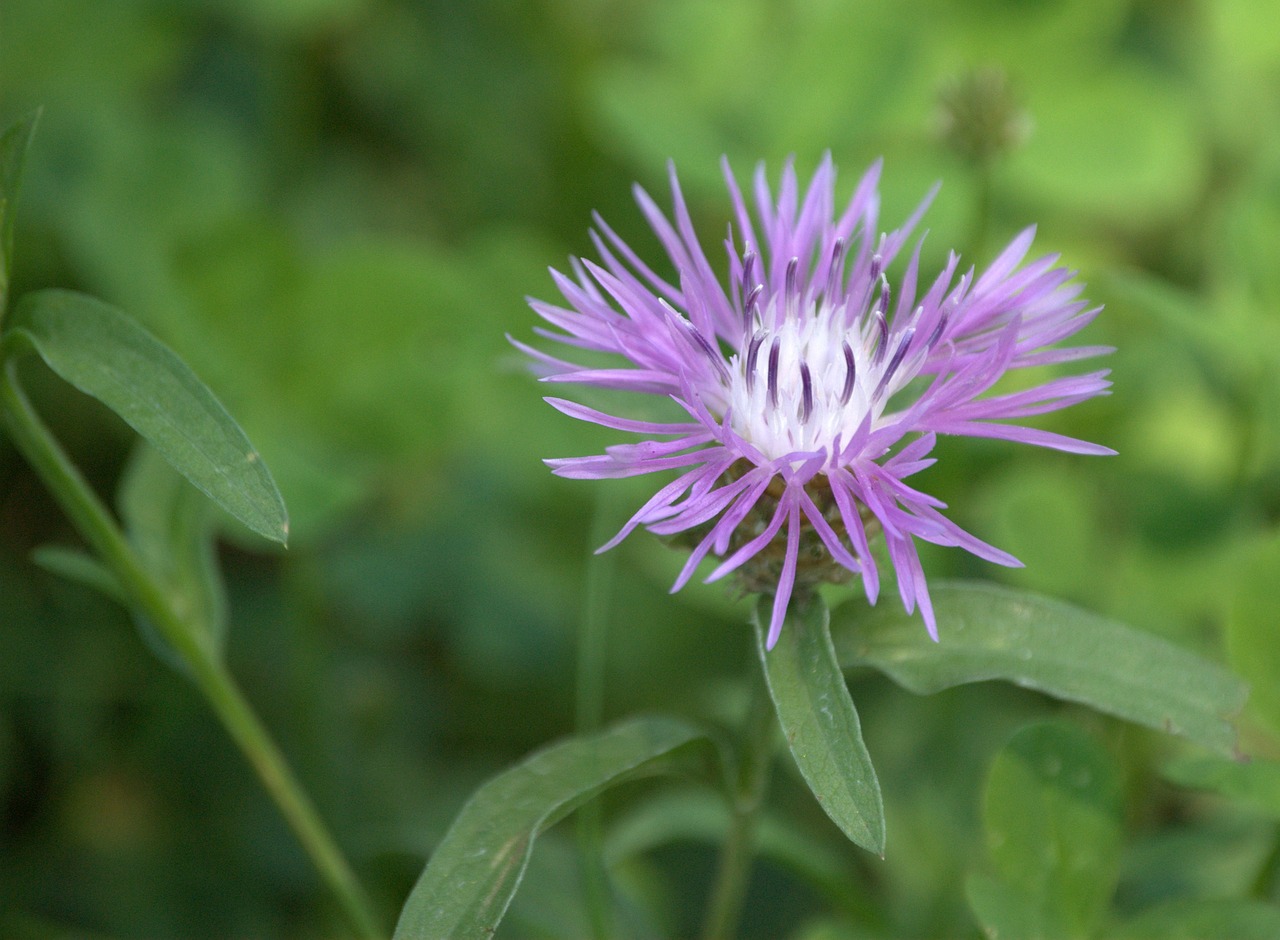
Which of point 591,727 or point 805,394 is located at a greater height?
point 805,394

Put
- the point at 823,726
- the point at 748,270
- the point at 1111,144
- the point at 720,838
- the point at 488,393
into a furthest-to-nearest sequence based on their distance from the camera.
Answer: the point at 1111,144 < the point at 488,393 < the point at 720,838 < the point at 748,270 < the point at 823,726

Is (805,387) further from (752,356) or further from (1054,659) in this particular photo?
(1054,659)

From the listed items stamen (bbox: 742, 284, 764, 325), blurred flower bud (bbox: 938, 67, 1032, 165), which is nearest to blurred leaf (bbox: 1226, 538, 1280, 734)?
stamen (bbox: 742, 284, 764, 325)

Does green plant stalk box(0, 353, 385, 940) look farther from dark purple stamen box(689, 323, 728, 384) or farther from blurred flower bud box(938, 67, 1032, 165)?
blurred flower bud box(938, 67, 1032, 165)

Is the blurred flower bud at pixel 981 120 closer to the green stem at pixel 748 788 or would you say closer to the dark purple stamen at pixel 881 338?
the dark purple stamen at pixel 881 338

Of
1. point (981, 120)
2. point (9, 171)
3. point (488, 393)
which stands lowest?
point (9, 171)

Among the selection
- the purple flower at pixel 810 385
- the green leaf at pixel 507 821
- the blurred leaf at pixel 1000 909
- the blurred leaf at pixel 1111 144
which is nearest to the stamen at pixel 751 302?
the purple flower at pixel 810 385

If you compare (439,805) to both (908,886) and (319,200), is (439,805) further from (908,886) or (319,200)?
(319,200)

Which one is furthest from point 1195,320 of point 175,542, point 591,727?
point 175,542
